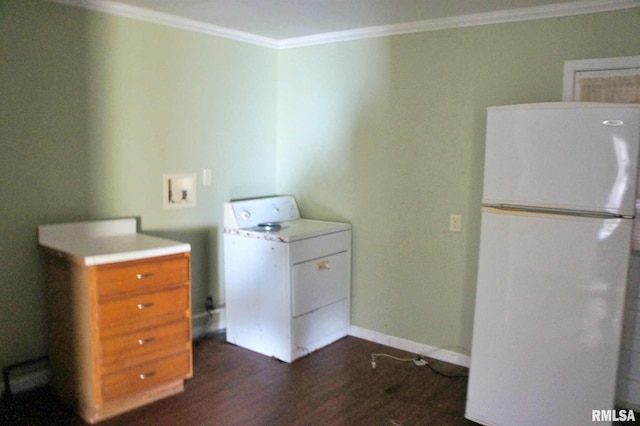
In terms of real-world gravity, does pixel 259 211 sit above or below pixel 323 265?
above

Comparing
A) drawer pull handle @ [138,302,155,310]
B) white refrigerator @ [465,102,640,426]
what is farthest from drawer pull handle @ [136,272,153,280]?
white refrigerator @ [465,102,640,426]

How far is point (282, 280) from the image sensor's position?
3012 mm

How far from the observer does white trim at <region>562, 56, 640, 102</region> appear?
2447 mm

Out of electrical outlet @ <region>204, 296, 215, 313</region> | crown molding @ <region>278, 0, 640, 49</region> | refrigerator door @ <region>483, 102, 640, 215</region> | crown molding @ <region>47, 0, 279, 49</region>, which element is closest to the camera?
refrigerator door @ <region>483, 102, 640, 215</region>

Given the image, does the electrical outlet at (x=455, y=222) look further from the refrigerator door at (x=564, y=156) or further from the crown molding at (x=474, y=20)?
the crown molding at (x=474, y=20)

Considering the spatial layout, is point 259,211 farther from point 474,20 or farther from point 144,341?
point 474,20

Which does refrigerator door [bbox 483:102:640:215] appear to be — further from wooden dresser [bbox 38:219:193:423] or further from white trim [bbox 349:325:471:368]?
wooden dresser [bbox 38:219:193:423]

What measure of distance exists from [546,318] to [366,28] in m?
2.08

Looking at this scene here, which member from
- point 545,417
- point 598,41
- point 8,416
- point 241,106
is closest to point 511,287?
point 545,417

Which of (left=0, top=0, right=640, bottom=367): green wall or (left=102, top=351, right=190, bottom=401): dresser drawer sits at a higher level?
(left=0, top=0, right=640, bottom=367): green wall

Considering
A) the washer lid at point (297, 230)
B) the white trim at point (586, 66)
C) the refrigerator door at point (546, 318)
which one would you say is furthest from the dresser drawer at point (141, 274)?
the white trim at point (586, 66)

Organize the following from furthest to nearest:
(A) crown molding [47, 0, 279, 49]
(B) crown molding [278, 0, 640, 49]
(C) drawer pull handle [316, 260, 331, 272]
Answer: (C) drawer pull handle [316, 260, 331, 272] < (A) crown molding [47, 0, 279, 49] < (B) crown molding [278, 0, 640, 49]

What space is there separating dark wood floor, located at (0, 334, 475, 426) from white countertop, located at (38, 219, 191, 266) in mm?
799

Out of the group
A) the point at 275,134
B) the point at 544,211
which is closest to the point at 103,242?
the point at 275,134
